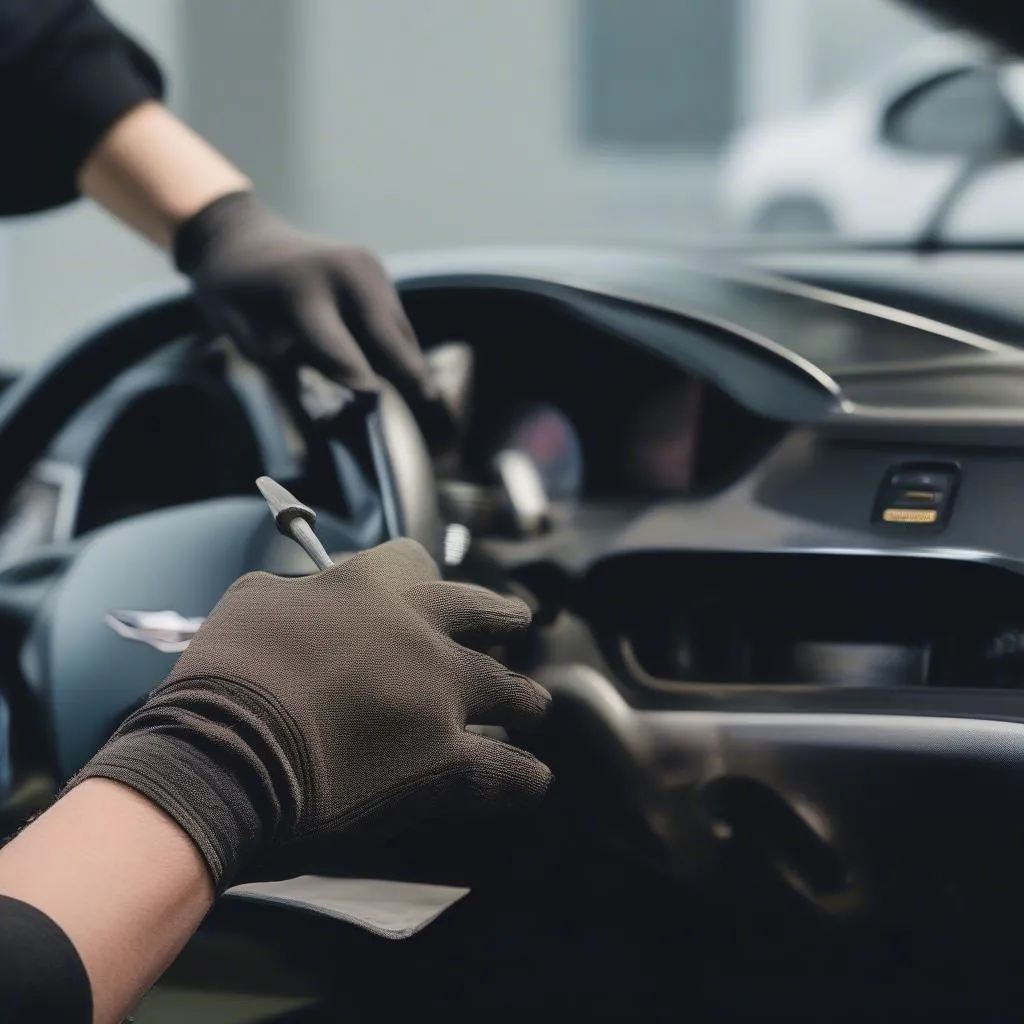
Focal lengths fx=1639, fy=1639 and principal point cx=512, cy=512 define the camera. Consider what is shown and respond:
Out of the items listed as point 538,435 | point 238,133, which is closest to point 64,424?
point 538,435

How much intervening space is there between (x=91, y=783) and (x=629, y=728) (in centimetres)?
40

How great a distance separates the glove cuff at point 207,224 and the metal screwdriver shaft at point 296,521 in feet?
1.86

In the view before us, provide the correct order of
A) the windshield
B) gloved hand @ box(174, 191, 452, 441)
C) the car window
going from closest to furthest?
1. gloved hand @ box(174, 191, 452, 441)
2. the car window
3. the windshield

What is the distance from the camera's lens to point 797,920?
1.07 meters

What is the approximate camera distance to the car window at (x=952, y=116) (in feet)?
5.84

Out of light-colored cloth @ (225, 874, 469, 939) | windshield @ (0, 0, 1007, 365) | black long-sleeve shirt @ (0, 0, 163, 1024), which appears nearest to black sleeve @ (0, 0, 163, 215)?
black long-sleeve shirt @ (0, 0, 163, 1024)

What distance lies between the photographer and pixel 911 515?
108 cm

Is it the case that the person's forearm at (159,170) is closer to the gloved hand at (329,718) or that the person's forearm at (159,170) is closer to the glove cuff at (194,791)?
the gloved hand at (329,718)

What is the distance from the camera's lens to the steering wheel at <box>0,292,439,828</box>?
3.76 ft

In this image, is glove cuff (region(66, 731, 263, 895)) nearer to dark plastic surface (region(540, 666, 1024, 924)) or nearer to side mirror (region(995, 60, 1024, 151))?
dark plastic surface (region(540, 666, 1024, 924))

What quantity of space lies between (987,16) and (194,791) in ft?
3.13

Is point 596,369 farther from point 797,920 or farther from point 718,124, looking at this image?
point 718,124

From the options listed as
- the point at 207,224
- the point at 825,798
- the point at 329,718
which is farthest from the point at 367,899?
the point at 207,224

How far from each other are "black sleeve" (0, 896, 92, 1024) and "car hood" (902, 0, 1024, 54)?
1.03 m
